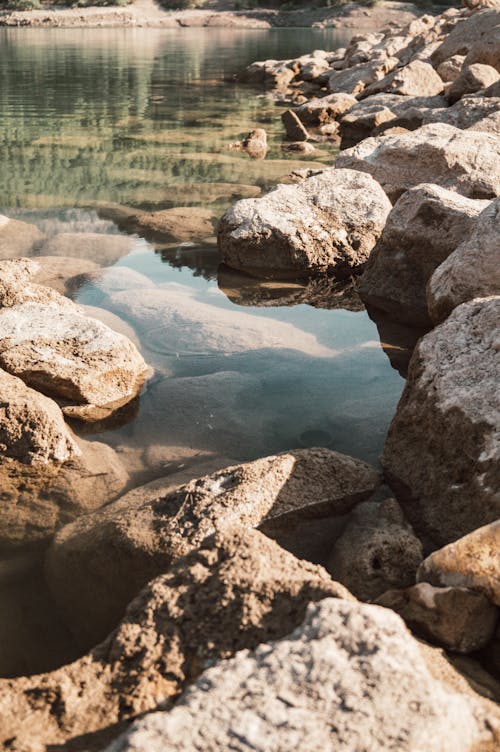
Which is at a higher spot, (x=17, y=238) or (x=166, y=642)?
(x=166, y=642)

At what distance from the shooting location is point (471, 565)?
9.63 feet

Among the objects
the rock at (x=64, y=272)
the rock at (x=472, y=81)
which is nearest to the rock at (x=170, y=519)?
the rock at (x=64, y=272)

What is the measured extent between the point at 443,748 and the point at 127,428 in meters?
3.42

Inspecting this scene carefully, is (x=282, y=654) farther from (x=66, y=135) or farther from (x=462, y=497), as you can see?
(x=66, y=135)

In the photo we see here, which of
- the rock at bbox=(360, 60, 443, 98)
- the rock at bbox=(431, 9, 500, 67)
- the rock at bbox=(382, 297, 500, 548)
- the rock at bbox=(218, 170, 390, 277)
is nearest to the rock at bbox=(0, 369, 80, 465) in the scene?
the rock at bbox=(382, 297, 500, 548)

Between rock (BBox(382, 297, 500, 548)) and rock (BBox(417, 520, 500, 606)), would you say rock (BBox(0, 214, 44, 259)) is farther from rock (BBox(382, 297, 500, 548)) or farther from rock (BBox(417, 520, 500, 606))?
rock (BBox(417, 520, 500, 606))

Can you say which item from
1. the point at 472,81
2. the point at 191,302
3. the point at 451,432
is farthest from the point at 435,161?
the point at 472,81

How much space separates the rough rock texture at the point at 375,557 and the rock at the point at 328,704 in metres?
1.20

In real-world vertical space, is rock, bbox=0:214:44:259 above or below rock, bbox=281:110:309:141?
below

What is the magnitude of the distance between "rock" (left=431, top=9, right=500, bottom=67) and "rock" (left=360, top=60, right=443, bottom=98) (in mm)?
1286

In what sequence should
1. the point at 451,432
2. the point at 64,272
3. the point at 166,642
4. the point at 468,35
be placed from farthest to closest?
the point at 468,35, the point at 64,272, the point at 451,432, the point at 166,642

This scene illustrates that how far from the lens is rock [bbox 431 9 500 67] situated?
18625mm

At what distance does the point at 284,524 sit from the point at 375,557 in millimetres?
496

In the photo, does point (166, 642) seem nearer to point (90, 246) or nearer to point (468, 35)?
point (90, 246)
